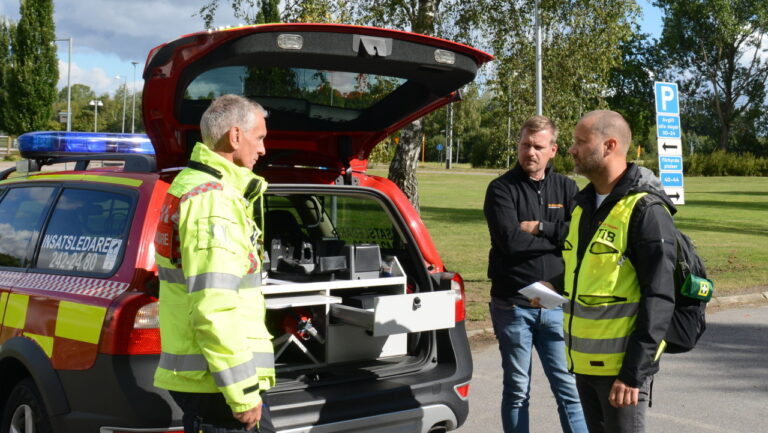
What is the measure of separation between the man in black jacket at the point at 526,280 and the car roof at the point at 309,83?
57 cm

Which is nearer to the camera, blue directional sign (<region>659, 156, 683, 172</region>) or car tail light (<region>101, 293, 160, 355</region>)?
car tail light (<region>101, 293, 160, 355</region>)

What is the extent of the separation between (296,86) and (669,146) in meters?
5.67

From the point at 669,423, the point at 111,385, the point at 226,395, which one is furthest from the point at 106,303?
the point at 669,423

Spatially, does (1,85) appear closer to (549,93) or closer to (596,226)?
(549,93)

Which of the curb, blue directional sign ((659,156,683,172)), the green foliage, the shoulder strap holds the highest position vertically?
the green foliage

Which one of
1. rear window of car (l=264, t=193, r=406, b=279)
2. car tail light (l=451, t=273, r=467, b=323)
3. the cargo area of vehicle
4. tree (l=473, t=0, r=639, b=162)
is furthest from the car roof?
tree (l=473, t=0, r=639, b=162)

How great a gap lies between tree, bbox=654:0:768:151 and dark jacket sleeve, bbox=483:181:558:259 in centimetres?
6303

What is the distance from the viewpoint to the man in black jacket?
4105 mm

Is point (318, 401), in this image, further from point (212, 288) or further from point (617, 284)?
→ point (617, 284)

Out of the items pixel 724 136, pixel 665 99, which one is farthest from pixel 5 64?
pixel 724 136

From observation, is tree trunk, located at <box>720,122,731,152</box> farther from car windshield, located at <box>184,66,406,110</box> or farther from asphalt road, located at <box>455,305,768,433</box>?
car windshield, located at <box>184,66,406,110</box>

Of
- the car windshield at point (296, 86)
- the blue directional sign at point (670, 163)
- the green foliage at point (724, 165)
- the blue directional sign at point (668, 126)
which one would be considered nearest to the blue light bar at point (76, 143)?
the car windshield at point (296, 86)

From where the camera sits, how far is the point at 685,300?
2939 millimetres

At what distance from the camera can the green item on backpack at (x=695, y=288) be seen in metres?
2.86
